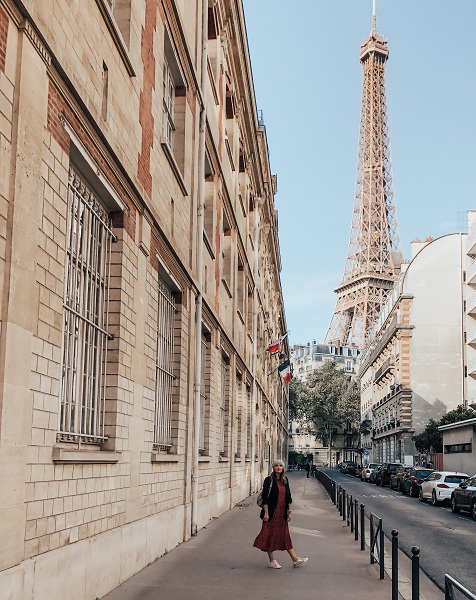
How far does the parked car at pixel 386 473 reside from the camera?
4994 cm

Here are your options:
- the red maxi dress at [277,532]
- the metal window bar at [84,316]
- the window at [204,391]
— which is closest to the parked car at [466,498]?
the window at [204,391]

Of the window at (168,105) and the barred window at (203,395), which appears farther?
the barred window at (203,395)

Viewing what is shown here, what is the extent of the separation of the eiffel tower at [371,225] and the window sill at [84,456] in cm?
11413

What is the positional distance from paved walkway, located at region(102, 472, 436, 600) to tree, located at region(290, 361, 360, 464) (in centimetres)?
9617

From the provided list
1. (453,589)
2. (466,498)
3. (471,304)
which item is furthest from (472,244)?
(453,589)

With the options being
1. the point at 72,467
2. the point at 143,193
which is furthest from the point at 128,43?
the point at 72,467

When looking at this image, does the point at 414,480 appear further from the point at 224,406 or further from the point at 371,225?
the point at 371,225

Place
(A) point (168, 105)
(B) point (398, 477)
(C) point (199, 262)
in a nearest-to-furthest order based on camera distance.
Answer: (A) point (168, 105) → (C) point (199, 262) → (B) point (398, 477)

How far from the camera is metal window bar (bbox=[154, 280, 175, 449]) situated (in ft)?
44.2

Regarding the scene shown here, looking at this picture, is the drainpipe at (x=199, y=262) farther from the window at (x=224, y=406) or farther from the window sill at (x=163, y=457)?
the window at (x=224, y=406)

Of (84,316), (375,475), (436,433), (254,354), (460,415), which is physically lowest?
(375,475)

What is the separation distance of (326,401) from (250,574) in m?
104

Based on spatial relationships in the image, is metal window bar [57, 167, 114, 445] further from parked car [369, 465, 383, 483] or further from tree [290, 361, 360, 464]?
tree [290, 361, 360, 464]

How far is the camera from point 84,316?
9.20m
